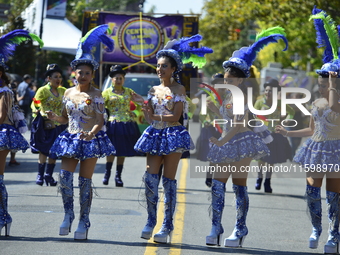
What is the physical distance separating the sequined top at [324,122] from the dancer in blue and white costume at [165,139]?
138 cm

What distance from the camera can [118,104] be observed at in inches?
476

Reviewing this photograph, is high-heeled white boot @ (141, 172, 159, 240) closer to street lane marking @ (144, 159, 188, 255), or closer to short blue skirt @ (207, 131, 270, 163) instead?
street lane marking @ (144, 159, 188, 255)

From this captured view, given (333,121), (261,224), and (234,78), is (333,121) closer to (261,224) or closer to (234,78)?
(234,78)

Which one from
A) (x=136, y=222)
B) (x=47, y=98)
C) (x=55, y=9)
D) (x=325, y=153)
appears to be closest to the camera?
(x=325, y=153)

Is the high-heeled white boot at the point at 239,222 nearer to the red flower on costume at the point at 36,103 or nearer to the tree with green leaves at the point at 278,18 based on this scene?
the red flower on costume at the point at 36,103

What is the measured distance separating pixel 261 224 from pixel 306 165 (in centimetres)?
211

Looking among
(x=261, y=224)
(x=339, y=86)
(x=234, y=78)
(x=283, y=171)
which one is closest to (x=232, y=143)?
(x=234, y=78)

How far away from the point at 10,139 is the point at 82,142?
2.63 feet

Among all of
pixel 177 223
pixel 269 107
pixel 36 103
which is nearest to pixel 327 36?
pixel 177 223

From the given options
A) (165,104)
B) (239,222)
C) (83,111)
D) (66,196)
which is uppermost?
(165,104)

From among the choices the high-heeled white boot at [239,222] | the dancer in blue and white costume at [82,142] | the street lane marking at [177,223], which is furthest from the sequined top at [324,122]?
the dancer in blue and white costume at [82,142]

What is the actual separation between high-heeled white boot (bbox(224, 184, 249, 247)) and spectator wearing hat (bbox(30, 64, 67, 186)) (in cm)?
496

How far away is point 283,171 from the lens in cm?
1722

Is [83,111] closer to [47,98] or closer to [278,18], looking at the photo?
[47,98]
